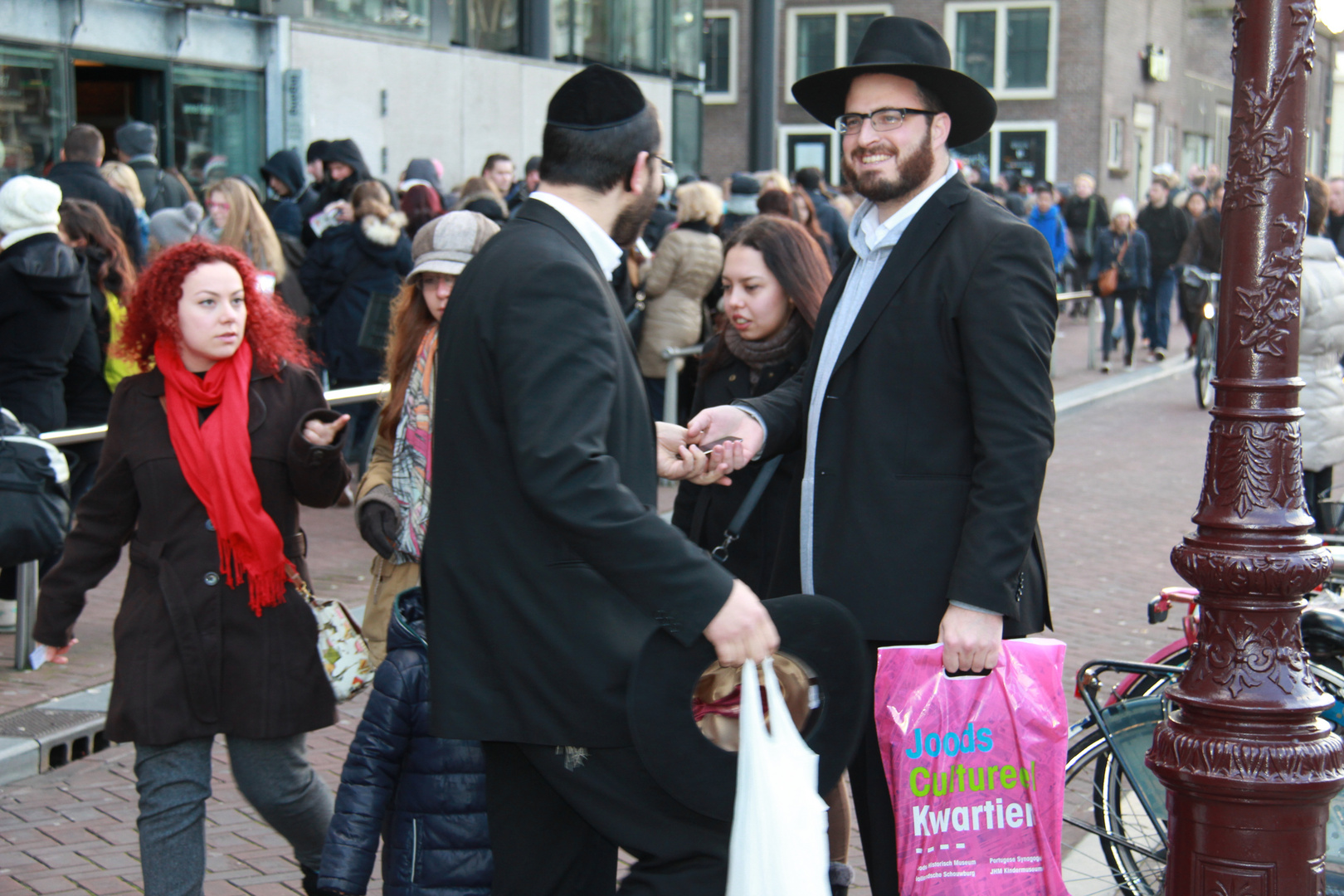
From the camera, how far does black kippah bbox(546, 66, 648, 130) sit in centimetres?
247

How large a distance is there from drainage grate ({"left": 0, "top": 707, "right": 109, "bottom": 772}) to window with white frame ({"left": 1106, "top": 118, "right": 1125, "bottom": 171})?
33381 millimetres

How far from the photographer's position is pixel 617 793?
243 centimetres

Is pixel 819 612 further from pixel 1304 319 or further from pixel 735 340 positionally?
pixel 1304 319

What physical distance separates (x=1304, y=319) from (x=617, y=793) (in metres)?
5.14

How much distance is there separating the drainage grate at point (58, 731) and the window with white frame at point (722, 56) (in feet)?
113

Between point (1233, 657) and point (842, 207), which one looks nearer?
point (1233, 657)

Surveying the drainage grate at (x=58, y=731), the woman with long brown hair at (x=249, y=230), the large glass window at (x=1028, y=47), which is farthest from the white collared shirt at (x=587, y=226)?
the large glass window at (x=1028, y=47)

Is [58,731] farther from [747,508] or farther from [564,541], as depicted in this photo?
[564,541]

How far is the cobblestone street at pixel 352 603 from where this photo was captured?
3.98 metres

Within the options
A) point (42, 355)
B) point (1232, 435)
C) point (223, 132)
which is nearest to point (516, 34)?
point (223, 132)

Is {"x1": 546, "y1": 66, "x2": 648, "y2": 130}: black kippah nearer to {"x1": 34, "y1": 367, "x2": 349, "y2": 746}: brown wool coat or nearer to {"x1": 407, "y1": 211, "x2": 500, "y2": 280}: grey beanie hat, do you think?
{"x1": 34, "y1": 367, "x2": 349, "y2": 746}: brown wool coat

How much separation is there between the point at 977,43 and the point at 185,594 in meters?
34.9

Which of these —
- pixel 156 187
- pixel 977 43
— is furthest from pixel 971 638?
pixel 977 43

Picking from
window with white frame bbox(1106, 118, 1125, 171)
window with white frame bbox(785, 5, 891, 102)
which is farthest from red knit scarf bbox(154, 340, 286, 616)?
window with white frame bbox(785, 5, 891, 102)
